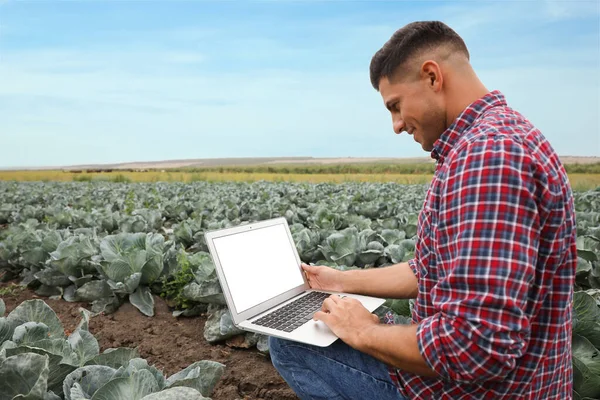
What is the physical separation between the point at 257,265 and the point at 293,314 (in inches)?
14.1

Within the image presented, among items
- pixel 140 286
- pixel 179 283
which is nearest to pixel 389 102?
pixel 179 283

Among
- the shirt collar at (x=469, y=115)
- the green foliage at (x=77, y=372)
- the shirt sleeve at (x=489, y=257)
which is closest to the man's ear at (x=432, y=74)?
the shirt collar at (x=469, y=115)

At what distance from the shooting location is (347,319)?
1883 mm

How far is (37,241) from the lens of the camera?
17.9ft

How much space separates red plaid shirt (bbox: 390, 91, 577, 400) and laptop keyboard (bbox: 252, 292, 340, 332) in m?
0.79

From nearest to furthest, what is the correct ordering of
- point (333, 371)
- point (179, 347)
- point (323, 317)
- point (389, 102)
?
point (389, 102) → point (323, 317) → point (333, 371) → point (179, 347)

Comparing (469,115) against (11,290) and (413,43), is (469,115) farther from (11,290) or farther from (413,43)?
(11,290)

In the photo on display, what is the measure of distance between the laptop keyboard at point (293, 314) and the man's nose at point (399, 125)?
94cm

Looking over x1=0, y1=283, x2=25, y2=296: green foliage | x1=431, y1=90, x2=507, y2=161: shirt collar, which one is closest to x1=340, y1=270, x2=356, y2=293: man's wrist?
x1=431, y1=90, x2=507, y2=161: shirt collar

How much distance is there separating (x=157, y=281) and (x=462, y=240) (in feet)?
12.3

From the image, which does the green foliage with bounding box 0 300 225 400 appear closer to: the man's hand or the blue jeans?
the blue jeans

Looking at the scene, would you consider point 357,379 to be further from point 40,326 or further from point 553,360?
point 40,326

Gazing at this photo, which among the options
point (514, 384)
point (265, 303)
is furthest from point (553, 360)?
point (265, 303)

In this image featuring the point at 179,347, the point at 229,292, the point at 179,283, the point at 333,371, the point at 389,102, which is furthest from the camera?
the point at 179,283
